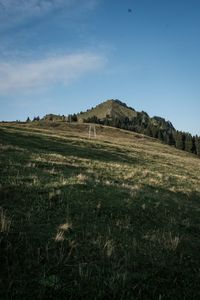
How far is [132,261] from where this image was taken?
823 centimetres

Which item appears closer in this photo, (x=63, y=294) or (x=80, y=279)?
(x=63, y=294)

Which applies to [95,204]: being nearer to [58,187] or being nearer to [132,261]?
[58,187]

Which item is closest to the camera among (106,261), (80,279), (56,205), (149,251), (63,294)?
(63,294)

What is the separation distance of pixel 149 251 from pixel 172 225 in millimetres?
3827

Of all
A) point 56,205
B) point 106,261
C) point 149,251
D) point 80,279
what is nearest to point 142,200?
point 56,205

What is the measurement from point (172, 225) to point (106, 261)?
5.28 meters

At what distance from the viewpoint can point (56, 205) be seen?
12.1 m

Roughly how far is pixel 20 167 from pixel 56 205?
7876mm

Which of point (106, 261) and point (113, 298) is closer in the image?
point (113, 298)

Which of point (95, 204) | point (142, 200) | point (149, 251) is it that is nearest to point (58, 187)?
point (95, 204)

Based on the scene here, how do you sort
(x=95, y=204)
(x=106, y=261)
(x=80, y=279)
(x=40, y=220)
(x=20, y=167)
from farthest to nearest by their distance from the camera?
(x=20, y=167) → (x=95, y=204) → (x=40, y=220) → (x=106, y=261) → (x=80, y=279)

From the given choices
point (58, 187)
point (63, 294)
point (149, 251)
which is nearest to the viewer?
point (63, 294)

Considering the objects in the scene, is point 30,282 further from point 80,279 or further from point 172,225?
point 172,225

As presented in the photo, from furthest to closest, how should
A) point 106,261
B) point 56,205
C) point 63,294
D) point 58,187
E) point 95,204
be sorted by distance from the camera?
1. point 58,187
2. point 95,204
3. point 56,205
4. point 106,261
5. point 63,294
